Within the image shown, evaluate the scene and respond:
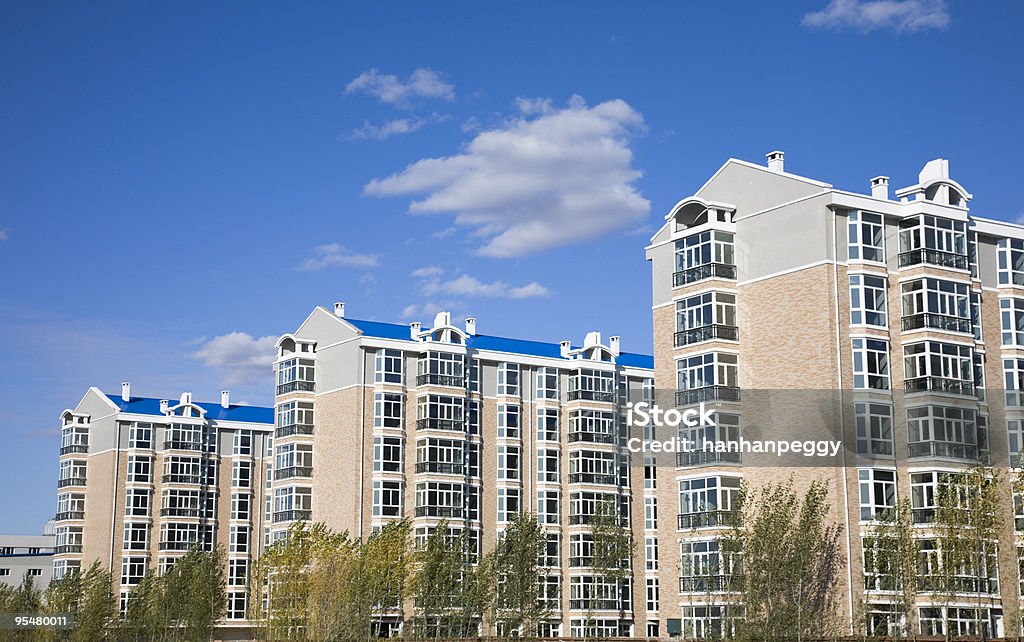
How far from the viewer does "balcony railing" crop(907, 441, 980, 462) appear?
35.0 metres

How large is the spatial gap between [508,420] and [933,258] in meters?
22.8

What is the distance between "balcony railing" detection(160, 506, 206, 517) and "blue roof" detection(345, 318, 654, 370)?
17700mm

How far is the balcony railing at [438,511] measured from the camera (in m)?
50.2

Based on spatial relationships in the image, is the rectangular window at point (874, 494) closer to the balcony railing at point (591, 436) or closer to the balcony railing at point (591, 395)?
the balcony railing at point (591, 436)

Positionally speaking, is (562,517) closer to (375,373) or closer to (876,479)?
(375,373)

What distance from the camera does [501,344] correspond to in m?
56.7

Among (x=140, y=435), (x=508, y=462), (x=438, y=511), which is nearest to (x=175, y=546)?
(x=140, y=435)

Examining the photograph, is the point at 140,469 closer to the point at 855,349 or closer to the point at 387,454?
the point at 387,454

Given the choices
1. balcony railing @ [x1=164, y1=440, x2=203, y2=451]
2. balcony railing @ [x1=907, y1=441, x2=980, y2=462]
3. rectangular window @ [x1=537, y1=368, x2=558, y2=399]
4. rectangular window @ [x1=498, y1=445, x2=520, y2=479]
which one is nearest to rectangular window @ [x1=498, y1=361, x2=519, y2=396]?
rectangular window @ [x1=537, y1=368, x2=558, y2=399]

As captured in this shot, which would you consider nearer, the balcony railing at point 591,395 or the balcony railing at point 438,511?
the balcony railing at point 438,511

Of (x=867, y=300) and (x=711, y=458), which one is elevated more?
(x=867, y=300)

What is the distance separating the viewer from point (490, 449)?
5375cm

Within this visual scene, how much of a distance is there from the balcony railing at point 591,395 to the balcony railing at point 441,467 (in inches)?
279

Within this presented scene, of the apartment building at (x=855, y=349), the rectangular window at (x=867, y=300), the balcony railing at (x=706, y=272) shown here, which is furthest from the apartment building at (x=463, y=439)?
the rectangular window at (x=867, y=300)
